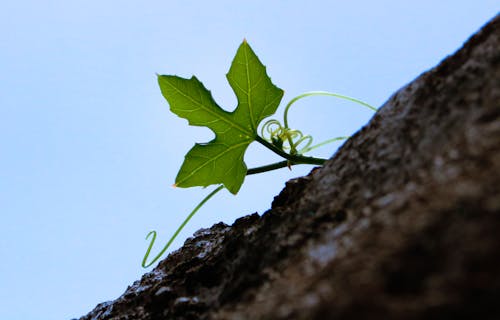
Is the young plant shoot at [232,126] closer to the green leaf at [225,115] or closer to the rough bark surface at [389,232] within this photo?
the green leaf at [225,115]

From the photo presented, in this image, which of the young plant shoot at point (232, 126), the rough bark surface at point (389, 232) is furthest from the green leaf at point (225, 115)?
the rough bark surface at point (389, 232)

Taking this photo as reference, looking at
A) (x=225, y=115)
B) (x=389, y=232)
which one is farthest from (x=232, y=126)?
(x=389, y=232)

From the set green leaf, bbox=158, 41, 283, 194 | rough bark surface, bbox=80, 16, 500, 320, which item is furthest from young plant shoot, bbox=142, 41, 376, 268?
rough bark surface, bbox=80, 16, 500, 320

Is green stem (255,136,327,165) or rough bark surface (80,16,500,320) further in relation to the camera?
green stem (255,136,327,165)

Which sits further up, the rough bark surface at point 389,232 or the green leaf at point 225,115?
the green leaf at point 225,115

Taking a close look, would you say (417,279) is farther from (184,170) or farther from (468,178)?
(184,170)

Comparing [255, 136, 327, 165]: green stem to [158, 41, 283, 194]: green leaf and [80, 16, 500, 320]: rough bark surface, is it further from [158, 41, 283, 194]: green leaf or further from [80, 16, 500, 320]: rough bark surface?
[80, 16, 500, 320]: rough bark surface

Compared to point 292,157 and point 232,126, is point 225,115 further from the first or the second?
point 292,157

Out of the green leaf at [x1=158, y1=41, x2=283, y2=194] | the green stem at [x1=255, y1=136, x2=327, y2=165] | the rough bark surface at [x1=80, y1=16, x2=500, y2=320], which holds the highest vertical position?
the green leaf at [x1=158, y1=41, x2=283, y2=194]

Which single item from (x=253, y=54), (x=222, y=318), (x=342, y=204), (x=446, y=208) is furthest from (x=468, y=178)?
(x=253, y=54)
